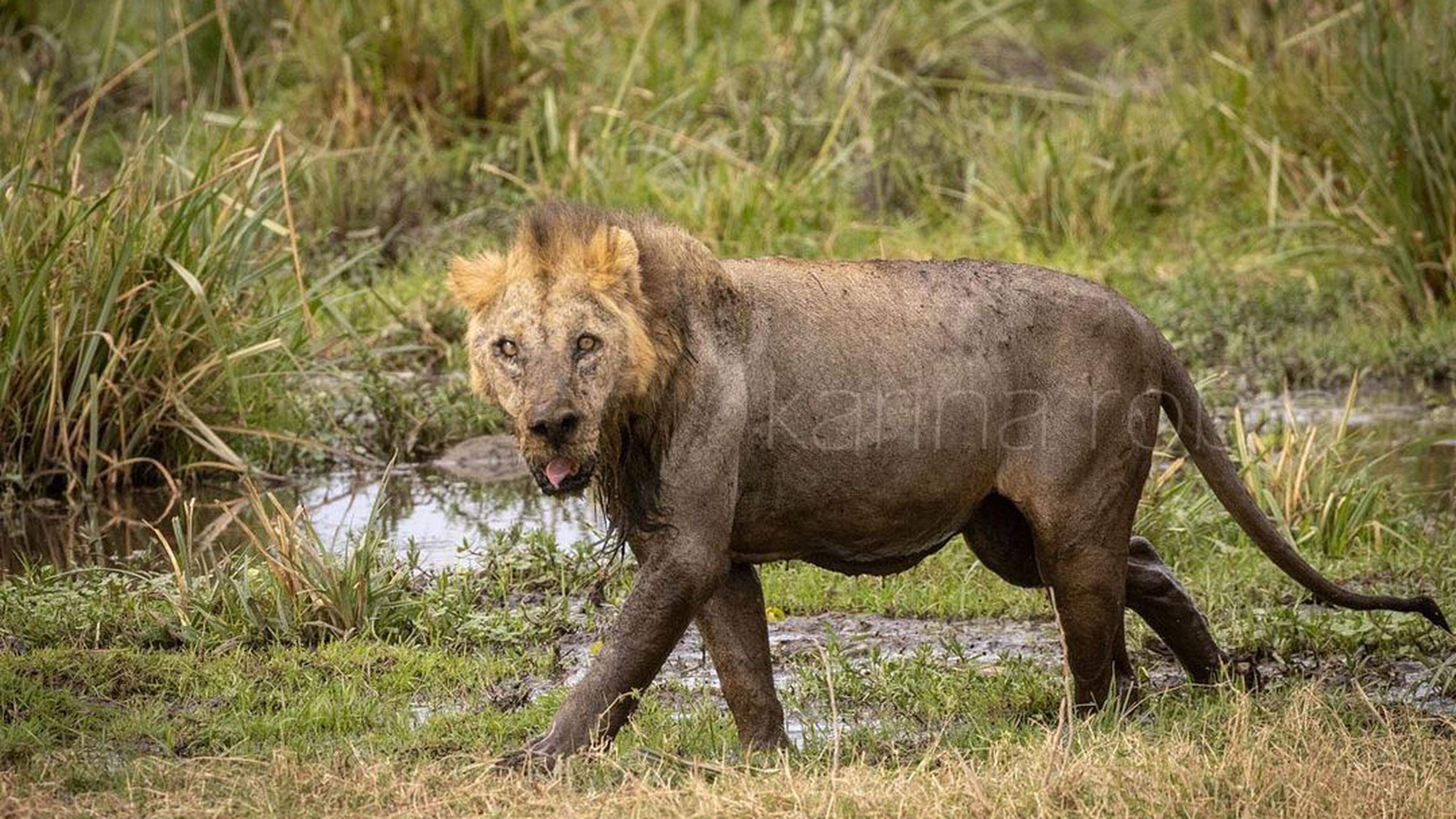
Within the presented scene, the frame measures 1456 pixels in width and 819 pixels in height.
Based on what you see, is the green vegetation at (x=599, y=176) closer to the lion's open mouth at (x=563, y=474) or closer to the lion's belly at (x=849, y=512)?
the lion's belly at (x=849, y=512)

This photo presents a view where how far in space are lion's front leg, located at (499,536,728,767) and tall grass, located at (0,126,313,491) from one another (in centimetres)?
347

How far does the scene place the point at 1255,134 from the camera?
12.1 metres

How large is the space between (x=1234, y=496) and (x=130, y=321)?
14.5 feet

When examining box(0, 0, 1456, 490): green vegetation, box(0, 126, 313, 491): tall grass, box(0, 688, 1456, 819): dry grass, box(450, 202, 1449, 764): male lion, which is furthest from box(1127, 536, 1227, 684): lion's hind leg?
box(0, 126, 313, 491): tall grass

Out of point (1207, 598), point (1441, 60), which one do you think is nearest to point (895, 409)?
point (1207, 598)

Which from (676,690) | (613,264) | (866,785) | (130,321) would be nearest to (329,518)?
(130,321)

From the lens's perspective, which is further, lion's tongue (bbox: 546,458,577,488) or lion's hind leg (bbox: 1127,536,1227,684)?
lion's hind leg (bbox: 1127,536,1227,684)

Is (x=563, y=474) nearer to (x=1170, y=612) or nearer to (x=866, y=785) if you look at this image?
(x=866, y=785)

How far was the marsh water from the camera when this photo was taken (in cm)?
773

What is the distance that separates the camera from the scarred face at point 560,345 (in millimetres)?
4789

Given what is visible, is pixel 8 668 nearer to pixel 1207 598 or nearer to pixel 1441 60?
pixel 1207 598

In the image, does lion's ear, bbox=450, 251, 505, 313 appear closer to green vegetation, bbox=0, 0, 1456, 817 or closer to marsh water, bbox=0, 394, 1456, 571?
green vegetation, bbox=0, 0, 1456, 817

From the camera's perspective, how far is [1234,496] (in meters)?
5.96

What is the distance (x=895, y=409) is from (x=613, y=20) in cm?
899
